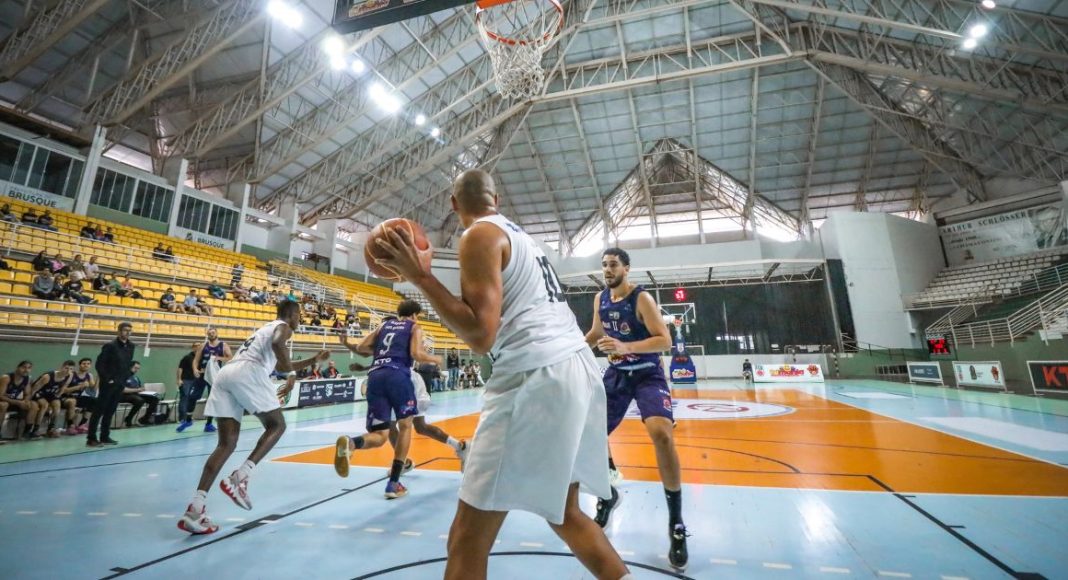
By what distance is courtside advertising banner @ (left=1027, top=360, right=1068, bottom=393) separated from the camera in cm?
959

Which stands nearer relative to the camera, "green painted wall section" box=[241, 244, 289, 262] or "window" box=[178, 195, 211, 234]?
"window" box=[178, 195, 211, 234]

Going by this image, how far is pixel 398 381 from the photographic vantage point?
4.17 metres

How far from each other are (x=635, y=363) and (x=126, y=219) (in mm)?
22920

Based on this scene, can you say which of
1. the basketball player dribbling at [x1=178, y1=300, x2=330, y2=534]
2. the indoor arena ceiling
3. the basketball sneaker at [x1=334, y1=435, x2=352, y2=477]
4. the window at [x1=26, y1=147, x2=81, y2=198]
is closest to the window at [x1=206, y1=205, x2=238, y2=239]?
the indoor arena ceiling

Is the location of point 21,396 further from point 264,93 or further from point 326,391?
point 264,93

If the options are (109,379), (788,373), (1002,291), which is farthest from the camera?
(788,373)

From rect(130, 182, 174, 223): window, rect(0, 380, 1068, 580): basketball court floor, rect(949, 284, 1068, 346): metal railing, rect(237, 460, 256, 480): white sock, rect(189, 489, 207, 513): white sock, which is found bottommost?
rect(0, 380, 1068, 580): basketball court floor

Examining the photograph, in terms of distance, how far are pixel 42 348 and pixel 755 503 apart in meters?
11.8

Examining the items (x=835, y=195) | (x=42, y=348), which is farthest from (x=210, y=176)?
(x=835, y=195)

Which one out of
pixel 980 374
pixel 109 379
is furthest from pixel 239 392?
pixel 980 374

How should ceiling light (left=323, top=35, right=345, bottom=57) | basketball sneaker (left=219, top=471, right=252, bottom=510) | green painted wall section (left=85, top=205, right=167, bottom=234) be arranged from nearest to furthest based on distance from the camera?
1. basketball sneaker (left=219, top=471, right=252, bottom=510)
2. ceiling light (left=323, top=35, right=345, bottom=57)
3. green painted wall section (left=85, top=205, right=167, bottom=234)

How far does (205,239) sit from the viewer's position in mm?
20656

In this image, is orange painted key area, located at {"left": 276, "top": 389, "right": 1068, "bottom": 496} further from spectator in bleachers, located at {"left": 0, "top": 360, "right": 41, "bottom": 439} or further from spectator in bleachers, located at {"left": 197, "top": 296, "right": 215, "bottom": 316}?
spectator in bleachers, located at {"left": 197, "top": 296, "right": 215, "bottom": 316}

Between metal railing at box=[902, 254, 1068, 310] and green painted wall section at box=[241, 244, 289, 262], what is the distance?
103 feet
